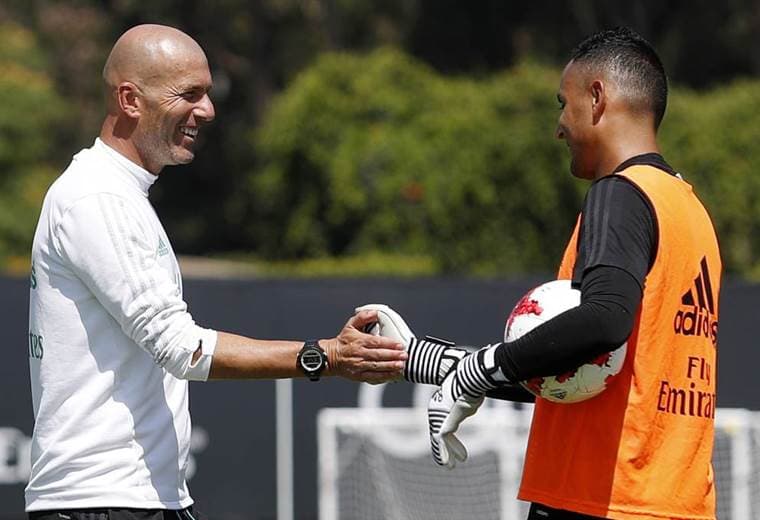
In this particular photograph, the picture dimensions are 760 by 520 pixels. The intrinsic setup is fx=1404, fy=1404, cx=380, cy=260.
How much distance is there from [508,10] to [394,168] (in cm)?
1454

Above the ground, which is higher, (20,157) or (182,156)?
(20,157)

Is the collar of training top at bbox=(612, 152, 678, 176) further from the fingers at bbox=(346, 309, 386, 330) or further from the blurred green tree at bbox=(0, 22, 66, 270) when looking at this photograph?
the blurred green tree at bbox=(0, 22, 66, 270)

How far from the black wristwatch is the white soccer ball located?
1.89ft

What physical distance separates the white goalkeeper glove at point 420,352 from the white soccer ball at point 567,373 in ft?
1.02

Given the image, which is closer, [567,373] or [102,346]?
[567,373]

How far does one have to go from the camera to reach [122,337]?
12.2 ft

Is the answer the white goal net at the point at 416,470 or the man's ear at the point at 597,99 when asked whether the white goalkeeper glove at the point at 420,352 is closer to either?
the man's ear at the point at 597,99

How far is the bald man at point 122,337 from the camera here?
3678mm

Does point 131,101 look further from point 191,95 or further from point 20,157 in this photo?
point 20,157

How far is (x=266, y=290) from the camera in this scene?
9.55 metres

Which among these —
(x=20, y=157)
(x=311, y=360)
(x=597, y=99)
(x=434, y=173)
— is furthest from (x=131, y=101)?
(x=20, y=157)

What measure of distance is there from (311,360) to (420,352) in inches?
12.4

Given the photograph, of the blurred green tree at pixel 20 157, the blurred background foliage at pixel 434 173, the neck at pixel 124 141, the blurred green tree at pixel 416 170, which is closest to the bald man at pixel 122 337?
the neck at pixel 124 141

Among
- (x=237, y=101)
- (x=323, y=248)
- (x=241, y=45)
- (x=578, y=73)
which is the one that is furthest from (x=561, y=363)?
(x=237, y=101)
